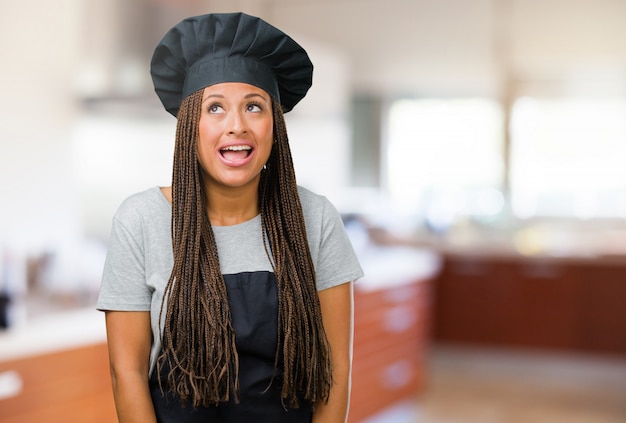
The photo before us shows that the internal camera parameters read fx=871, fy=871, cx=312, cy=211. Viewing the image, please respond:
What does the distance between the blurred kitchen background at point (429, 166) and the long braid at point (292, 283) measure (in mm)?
1879

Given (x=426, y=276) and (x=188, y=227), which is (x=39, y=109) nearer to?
(x=426, y=276)

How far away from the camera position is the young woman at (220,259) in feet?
3.80

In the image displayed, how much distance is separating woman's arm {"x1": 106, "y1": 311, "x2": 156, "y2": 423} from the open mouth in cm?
24

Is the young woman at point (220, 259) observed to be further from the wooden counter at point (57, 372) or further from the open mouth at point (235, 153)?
the wooden counter at point (57, 372)

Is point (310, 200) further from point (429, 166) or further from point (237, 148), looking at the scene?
point (429, 166)

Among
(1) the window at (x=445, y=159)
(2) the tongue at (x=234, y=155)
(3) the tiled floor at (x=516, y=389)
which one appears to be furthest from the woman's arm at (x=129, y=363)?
(1) the window at (x=445, y=159)

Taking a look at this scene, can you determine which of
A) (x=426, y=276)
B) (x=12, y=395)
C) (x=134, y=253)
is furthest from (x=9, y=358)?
(x=426, y=276)

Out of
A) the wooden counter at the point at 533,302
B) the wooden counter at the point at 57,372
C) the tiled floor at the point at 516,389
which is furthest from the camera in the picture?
the wooden counter at the point at 533,302

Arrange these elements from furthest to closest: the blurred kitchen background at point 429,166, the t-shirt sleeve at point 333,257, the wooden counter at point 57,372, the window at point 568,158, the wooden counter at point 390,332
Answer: the window at point 568,158 < the wooden counter at point 390,332 < the blurred kitchen background at point 429,166 < the wooden counter at point 57,372 < the t-shirt sleeve at point 333,257

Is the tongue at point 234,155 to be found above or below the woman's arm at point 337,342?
above

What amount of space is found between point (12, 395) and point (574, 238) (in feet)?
14.4

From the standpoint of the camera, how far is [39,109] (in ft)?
11.5

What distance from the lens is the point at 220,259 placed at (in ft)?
3.95

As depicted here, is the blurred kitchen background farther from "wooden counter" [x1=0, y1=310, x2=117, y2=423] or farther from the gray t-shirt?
the gray t-shirt
